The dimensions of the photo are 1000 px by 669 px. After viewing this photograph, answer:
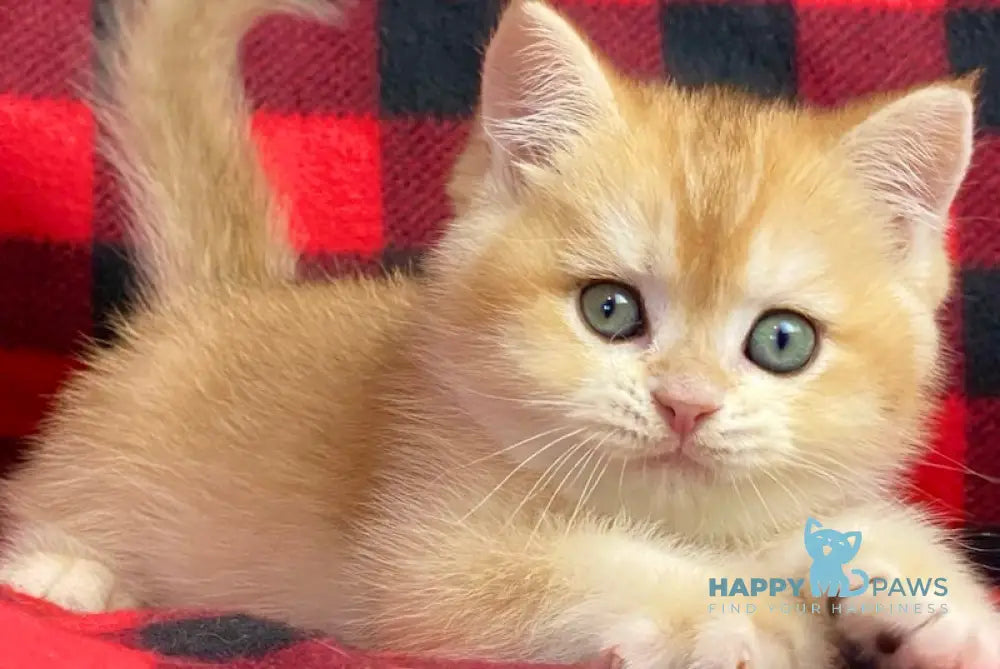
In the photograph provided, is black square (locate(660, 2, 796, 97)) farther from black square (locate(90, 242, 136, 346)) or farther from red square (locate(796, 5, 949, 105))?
black square (locate(90, 242, 136, 346))

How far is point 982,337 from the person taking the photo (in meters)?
1.42

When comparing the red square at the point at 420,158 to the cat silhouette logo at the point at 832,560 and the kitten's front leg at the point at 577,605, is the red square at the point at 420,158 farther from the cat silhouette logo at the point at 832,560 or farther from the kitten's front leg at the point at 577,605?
the cat silhouette logo at the point at 832,560

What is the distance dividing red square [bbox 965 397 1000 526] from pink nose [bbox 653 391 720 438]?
749 millimetres

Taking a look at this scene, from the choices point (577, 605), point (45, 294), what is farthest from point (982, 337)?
point (45, 294)

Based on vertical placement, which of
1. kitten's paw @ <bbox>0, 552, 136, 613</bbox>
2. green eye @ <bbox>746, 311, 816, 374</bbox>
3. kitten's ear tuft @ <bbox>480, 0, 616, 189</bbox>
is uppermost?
kitten's ear tuft @ <bbox>480, 0, 616, 189</bbox>

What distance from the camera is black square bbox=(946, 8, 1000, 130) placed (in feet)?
4.72

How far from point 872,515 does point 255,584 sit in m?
0.58

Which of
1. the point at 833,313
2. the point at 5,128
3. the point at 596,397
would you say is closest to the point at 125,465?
the point at 5,128

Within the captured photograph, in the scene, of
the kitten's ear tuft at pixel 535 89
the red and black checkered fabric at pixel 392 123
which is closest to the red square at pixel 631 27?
the red and black checkered fabric at pixel 392 123

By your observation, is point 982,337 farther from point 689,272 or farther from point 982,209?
point 689,272

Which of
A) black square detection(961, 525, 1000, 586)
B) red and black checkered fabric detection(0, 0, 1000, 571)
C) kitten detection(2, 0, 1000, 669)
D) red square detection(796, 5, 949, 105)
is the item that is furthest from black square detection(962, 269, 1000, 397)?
kitten detection(2, 0, 1000, 669)

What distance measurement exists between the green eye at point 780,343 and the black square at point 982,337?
632 mm

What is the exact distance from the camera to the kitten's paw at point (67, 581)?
3.69ft

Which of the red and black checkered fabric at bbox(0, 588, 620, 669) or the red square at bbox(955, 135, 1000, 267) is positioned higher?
the red square at bbox(955, 135, 1000, 267)
